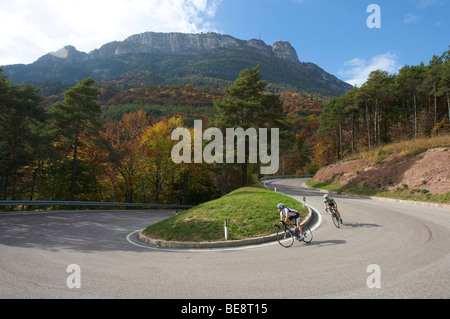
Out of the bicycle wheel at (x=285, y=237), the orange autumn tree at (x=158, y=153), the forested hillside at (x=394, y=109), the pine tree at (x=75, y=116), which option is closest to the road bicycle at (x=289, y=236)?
the bicycle wheel at (x=285, y=237)

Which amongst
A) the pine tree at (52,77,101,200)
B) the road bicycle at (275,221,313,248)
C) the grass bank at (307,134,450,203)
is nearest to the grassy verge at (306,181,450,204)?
the grass bank at (307,134,450,203)

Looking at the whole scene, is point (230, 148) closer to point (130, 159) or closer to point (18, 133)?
point (130, 159)

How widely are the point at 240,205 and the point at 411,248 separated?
786 cm

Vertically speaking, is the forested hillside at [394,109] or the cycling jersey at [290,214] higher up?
the forested hillside at [394,109]

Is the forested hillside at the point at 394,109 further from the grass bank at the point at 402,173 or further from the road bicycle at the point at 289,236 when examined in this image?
the road bicycle at the point at 289,236

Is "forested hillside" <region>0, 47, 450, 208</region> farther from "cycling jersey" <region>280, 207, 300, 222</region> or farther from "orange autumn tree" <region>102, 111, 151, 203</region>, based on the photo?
"cycling jersey" <region>280, 207, 300, 222</region>

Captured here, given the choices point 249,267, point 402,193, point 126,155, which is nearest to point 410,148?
point 402,193

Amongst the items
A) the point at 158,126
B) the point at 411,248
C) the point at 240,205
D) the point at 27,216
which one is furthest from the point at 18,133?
the point at 411,248

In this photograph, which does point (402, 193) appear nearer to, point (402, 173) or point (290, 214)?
point (402, 173)

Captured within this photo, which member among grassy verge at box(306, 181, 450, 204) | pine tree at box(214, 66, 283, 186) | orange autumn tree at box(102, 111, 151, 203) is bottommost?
grassy verge at box(306, 181, 450, 204)

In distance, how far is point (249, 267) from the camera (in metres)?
6.06

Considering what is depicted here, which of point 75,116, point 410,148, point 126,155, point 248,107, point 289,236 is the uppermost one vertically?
point 248,107

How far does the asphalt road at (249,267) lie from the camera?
4.55 metres

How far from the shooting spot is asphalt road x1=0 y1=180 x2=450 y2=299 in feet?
14.9
